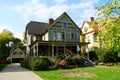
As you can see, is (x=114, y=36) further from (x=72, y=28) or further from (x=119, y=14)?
(x=72, y=28)

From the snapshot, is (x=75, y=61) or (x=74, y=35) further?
(x=74, y=35)

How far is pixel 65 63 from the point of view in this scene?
2575cm

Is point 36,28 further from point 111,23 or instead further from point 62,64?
point 111,23

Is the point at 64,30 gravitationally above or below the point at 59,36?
above

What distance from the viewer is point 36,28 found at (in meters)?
41.5

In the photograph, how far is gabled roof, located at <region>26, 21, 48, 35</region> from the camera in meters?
39.9

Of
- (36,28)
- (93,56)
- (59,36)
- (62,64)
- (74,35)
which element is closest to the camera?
(62,64)

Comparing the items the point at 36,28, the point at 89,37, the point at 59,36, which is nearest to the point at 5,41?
the point at 36,28

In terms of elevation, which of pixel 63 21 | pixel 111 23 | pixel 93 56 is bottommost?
pixel 93 56

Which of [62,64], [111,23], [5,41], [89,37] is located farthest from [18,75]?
[5,41]

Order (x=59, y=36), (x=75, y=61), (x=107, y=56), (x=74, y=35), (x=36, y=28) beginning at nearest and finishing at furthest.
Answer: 1. (x=75, y=61)
2. (x=107, y=56)
3. (x=59, y=36)
4. (x=74, y=35)
5. (x=36, y=28)

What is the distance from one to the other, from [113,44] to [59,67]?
15.4 m

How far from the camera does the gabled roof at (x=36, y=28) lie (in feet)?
131

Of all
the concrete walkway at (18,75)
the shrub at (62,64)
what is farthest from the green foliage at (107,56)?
the concrete walkway at (18,75)
